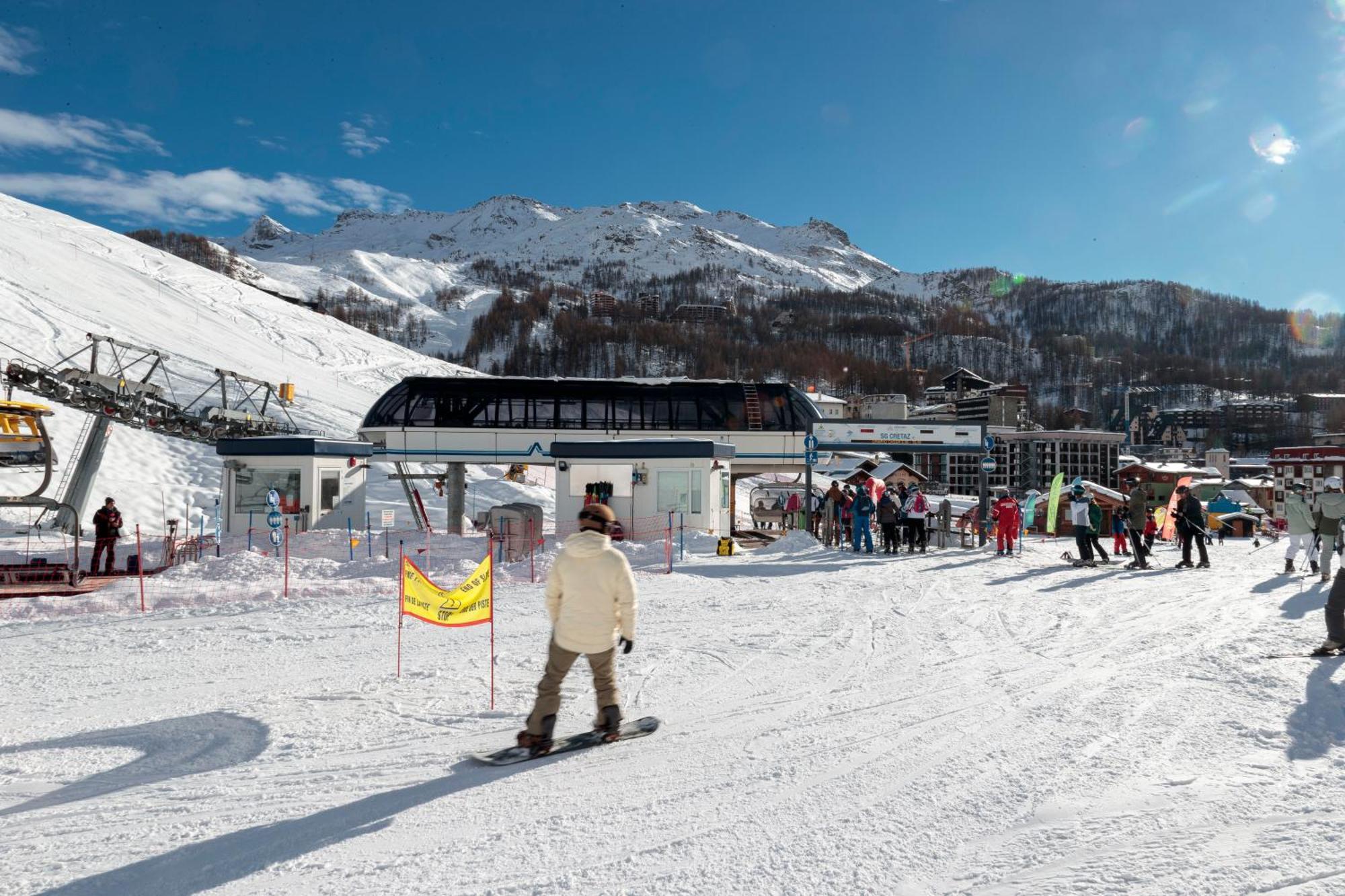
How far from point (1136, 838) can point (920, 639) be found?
4.55 metres

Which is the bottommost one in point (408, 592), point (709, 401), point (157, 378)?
point (408, 592)

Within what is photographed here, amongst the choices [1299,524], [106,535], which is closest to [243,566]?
[106,535]

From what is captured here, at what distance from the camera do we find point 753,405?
84.2ft

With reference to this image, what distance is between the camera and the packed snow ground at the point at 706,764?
335cm

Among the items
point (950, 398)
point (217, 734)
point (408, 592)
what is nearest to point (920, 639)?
point (408, 592)

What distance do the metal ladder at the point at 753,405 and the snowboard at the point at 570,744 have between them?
20583mm

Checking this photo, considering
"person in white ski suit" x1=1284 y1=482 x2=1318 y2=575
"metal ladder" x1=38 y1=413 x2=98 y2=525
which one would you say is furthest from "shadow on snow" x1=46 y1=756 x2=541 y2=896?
"metal ladder" x1=38 y1=413 x2=98 y2=525

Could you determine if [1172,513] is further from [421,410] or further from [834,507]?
[421,410]

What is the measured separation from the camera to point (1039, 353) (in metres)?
196

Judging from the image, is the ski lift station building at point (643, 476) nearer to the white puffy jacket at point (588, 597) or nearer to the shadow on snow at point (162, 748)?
the shadow on snow at point (162, 748)

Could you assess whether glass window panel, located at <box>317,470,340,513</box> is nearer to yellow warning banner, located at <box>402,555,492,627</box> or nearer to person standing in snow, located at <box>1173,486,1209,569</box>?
yellow warning banner, located at <box>402,555,492,627</box>

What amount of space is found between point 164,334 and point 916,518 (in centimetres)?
6390

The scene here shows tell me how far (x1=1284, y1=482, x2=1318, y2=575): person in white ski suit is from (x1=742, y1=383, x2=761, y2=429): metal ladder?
1505cm

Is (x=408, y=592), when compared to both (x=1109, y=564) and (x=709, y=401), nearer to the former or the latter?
(x=1109, y=564)
